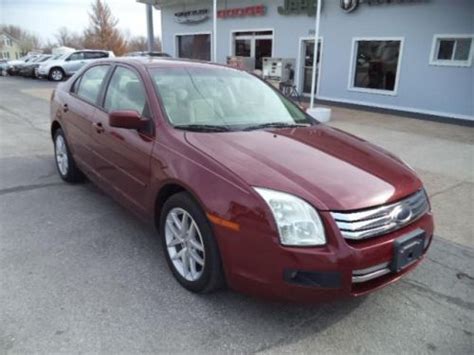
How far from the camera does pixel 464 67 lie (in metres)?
9.67

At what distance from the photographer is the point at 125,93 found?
361cm

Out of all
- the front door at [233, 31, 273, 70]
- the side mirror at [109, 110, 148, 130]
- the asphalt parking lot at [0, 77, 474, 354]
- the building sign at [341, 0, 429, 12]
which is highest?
the building sign at [341, 0, 429, 12]

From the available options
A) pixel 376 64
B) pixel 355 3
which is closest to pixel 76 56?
pixel 355 3

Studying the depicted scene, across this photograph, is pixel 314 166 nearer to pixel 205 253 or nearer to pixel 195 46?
pixel 205 253

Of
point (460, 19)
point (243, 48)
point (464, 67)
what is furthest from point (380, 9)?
point (243, 48)

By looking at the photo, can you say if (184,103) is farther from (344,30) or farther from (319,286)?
(344,30)

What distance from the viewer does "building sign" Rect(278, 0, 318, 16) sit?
41.0 ft

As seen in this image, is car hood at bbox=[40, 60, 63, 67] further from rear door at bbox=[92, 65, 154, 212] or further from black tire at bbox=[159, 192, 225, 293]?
black tire at bbox=[159, 192, 225, 293]

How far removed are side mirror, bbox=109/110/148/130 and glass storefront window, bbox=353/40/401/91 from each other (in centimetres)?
987

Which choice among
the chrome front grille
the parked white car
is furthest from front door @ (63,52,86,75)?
the chrome front grille

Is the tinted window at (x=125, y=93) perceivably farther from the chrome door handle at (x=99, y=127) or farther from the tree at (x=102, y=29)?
the tree at (x=102, y=29)

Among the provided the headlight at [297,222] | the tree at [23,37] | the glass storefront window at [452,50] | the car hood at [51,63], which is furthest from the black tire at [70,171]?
the tree at [23,37]

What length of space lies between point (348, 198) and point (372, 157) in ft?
2.59

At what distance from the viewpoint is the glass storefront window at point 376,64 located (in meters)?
11.1
